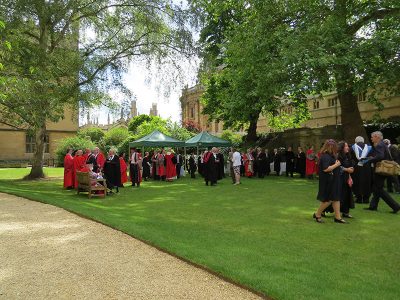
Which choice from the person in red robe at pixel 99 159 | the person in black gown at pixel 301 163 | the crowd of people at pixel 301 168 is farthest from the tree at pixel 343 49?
the person in red robe at pixel 99 159

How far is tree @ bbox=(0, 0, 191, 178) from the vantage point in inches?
736

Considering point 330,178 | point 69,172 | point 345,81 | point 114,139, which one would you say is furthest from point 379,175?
point 114,139

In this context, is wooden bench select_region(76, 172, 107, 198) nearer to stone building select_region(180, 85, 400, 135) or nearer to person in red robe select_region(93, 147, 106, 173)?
person in red robe select_region(93, 147, 106, 173)

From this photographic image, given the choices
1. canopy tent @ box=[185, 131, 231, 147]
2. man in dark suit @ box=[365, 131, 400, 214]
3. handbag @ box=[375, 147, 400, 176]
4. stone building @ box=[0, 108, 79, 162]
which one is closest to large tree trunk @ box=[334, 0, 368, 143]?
man in dark suit @ box=[365, 131, 400, 214]

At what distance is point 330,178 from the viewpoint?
360 inches

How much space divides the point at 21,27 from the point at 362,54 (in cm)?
1499

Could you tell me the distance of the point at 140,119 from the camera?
2606 inches

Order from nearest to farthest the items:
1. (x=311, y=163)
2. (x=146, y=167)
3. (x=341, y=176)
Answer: (x=341, y=176) → (x=311, y=163) → (x=146, y=167)

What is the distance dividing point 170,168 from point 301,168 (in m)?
7.47

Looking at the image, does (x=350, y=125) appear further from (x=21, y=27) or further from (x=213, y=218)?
(x=21, y=27)

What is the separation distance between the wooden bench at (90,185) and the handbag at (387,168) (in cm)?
900

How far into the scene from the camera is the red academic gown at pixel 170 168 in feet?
75.5

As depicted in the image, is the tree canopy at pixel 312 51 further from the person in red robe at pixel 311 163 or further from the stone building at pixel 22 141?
the stone building at pixel 22 141

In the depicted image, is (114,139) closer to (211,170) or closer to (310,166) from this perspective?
(310,166)
